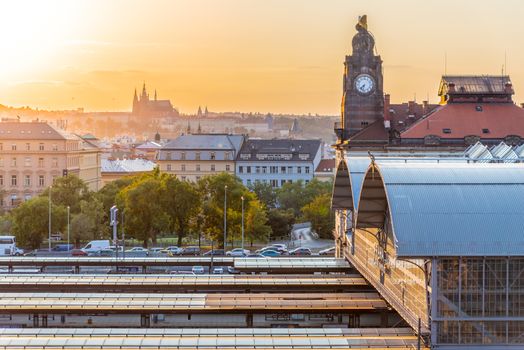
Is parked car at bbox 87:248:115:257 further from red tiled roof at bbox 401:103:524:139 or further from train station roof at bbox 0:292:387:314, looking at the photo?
train station roof at bbox 0:292:387:314

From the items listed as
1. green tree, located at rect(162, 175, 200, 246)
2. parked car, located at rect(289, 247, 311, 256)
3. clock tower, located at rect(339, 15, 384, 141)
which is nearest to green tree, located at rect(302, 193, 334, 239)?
parked car, located at rect(289, 247, 311, 256)

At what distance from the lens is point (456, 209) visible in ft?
116

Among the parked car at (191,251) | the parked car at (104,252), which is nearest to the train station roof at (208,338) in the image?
the parked car at (104,252)

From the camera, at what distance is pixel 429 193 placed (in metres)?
36.2

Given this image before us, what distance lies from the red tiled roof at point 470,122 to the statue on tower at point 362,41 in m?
7.16

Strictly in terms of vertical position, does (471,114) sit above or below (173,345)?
above

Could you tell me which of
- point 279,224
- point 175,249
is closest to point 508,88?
point 279,224

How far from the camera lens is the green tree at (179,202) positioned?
85.2 metres

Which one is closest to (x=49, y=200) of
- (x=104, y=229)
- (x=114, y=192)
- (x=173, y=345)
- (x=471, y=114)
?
(x=104, y=229)

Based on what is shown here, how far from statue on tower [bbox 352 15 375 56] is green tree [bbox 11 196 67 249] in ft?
96.8

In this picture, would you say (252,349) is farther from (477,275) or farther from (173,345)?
(477,275)

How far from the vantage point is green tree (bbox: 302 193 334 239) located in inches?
3622

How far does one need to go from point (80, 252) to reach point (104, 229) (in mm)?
10208

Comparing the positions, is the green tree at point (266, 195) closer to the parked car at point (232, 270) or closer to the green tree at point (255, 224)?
the green tree at point (255, 224)
